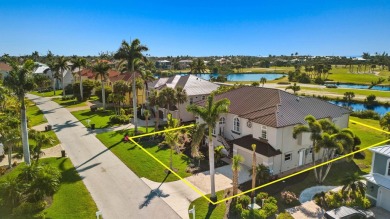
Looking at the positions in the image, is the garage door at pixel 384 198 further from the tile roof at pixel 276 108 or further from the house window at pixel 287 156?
the tile roof at pixel 276 108

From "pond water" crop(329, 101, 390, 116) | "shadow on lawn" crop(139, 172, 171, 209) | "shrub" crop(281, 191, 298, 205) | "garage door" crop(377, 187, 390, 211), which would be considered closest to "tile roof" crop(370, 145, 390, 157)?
"garage door" crop(377, 187, 390, 211)

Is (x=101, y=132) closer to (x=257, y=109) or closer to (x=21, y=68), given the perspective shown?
(x=21, y=68)

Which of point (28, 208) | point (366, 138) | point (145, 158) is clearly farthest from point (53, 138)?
point (366, 138)

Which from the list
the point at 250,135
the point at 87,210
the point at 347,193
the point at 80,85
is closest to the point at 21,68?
the point at 87,210

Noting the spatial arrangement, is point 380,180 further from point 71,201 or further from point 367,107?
point 367,107

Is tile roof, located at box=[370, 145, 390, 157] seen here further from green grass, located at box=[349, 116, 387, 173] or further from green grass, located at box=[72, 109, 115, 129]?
green grass, located at box=[72, 109, 115, 129]
